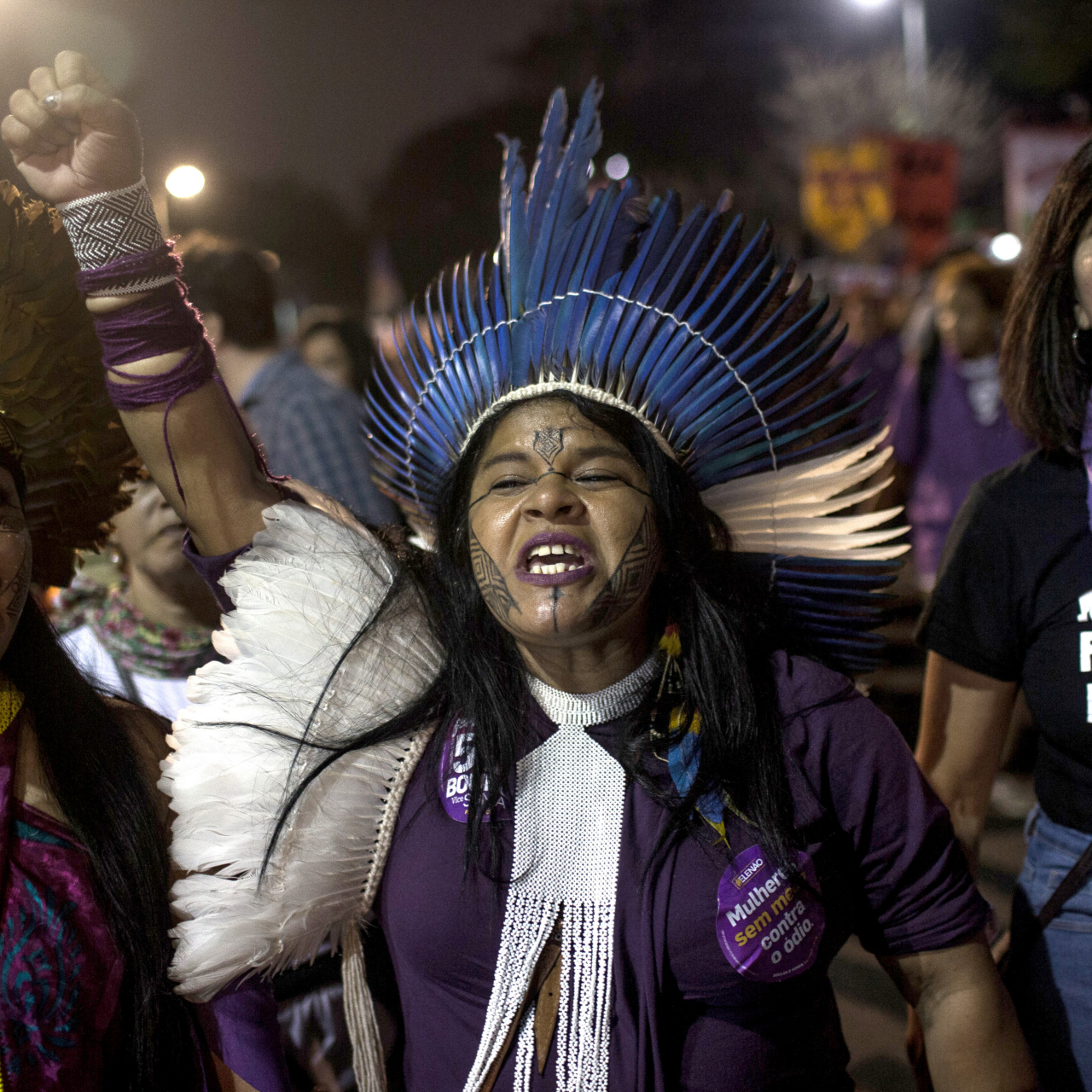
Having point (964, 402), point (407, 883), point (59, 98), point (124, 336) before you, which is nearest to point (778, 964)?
point (407, 883)

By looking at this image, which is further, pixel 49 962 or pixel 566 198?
pixel 566 198

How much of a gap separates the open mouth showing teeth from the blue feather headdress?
28cm

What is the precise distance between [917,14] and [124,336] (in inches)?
898

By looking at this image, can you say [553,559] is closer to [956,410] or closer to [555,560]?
[555,560]

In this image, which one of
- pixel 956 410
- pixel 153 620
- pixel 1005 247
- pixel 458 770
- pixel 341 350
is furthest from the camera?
pixel 1005 247

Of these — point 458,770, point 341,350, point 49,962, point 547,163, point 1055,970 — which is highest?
point 341,350

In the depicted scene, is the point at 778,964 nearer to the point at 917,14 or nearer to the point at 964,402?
the point at 964,402

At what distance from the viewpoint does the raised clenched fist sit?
4.92 ft

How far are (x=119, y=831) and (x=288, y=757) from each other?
26 centimetres

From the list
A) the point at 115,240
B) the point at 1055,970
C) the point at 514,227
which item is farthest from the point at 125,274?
the point at 1055,970

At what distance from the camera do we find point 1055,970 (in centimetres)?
195

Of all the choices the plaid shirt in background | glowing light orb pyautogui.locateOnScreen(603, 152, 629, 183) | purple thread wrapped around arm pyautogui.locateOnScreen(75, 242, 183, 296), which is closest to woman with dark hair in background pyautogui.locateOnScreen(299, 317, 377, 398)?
the plaid shirt in background

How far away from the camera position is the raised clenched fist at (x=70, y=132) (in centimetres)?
150

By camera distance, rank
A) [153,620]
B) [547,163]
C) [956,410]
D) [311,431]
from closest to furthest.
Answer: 1. [547,163]
2. [153,620]
3. [311,431]
4. [956,410]
